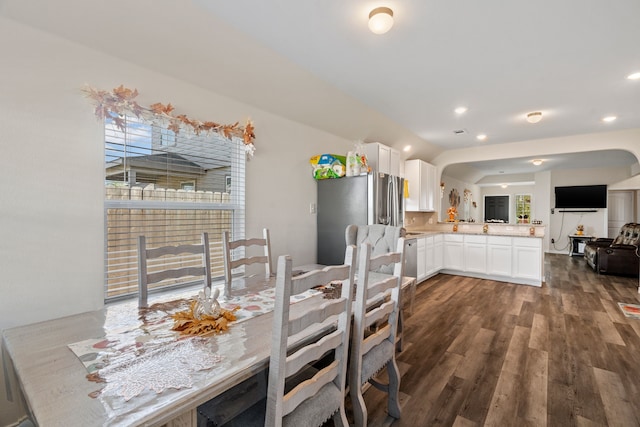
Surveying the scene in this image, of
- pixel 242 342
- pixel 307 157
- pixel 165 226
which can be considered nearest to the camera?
pixel 242 342

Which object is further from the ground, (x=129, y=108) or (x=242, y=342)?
(x=129, y=108)

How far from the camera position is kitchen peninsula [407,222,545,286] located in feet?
15.6

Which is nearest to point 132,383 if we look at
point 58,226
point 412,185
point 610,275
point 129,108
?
point 58,226

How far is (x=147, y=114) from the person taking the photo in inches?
85.2

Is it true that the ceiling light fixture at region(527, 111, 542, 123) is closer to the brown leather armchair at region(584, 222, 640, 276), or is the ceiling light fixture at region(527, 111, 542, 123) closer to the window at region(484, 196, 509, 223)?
the brown leather armchair at region(584, 222, 640, 276)

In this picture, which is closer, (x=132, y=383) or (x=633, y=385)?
(x=132, y=383)

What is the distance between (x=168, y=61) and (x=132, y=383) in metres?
2.15

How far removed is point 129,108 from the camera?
2.06 meters

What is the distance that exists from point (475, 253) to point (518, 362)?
3.20m

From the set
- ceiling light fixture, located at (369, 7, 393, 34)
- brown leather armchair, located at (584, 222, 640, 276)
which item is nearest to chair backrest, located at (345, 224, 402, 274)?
ceiling light fixture, located at (369, 7, 393, 34)

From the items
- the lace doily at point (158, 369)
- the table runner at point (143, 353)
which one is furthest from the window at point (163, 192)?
the lace doily at point (158, 369)

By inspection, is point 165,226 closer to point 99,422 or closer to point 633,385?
point 99,422

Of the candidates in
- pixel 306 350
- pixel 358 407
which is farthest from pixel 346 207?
pixel 306 350

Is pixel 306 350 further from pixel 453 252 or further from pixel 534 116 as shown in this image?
pixel 453 252
